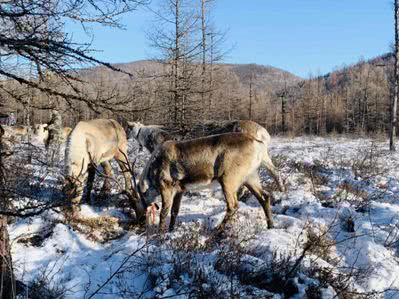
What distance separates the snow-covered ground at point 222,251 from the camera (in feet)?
15.7

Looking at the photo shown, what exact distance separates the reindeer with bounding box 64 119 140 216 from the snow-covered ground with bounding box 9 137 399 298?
22.1 inches

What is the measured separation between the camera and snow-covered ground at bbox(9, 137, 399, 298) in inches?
188

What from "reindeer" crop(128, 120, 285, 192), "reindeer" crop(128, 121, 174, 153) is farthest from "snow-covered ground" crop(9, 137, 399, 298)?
"reindeer" crop(128, 121, 174, 153)

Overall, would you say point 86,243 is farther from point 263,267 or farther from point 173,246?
point 263,267

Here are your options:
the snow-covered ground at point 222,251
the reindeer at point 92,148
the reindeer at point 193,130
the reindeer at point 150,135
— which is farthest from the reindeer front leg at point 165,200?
the reindeer at point 150,135

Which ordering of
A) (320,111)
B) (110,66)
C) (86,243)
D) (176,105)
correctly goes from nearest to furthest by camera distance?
1. (110,66)
2. (86,243)
3. (176,105)
4. (320,111)

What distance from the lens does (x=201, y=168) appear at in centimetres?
706

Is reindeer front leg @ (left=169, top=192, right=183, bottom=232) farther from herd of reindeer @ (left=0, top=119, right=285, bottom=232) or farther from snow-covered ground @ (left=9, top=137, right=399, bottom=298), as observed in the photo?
snow-covered ground @ (left=9, top=137, right=399, bottom=298)

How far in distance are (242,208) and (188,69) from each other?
1111 centimetres

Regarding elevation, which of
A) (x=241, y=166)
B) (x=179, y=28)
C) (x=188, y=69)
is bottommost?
(x=241, y=166)

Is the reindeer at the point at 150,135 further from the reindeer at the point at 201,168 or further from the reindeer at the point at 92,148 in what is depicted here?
the reindeer at the point at 201,168

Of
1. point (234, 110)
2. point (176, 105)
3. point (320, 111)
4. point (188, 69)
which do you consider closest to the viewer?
point (176, 105)

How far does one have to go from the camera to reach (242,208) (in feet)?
26.8

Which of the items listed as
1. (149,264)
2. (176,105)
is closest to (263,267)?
(149,264)
